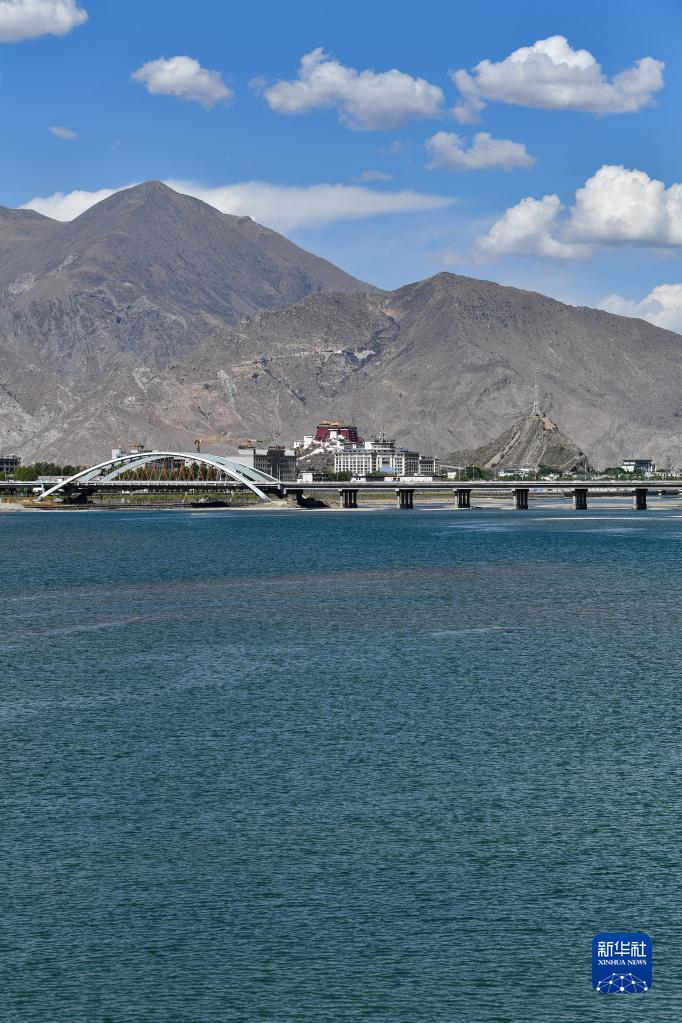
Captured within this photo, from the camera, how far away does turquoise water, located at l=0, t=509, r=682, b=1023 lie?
1077 inches

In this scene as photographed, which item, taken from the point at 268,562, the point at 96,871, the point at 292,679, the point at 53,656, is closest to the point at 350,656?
the point at 292,679

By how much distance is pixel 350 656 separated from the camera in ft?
238

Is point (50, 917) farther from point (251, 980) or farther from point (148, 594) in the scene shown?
point (148, 594)

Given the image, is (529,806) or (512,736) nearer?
(529,806)

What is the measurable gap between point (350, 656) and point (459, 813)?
111 ft

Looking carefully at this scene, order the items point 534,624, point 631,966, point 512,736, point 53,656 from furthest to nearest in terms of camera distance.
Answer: point 534,624 → point 53,656 → point 512,736 → point 631,966

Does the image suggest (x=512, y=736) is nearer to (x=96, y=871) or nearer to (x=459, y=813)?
(x=459, y=813)

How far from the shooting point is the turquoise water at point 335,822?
27.3 meters

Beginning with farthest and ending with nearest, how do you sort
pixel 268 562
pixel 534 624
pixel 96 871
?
pixel 268 562 → pixel 534 624 → pixel 96 871

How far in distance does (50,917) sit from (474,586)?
293 ft

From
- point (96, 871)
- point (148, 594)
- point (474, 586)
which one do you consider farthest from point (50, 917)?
point (474, 586)

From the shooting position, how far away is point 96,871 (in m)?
33.6

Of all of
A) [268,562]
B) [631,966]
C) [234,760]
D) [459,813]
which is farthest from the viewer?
[268,562]

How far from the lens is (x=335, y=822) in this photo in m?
37.6
